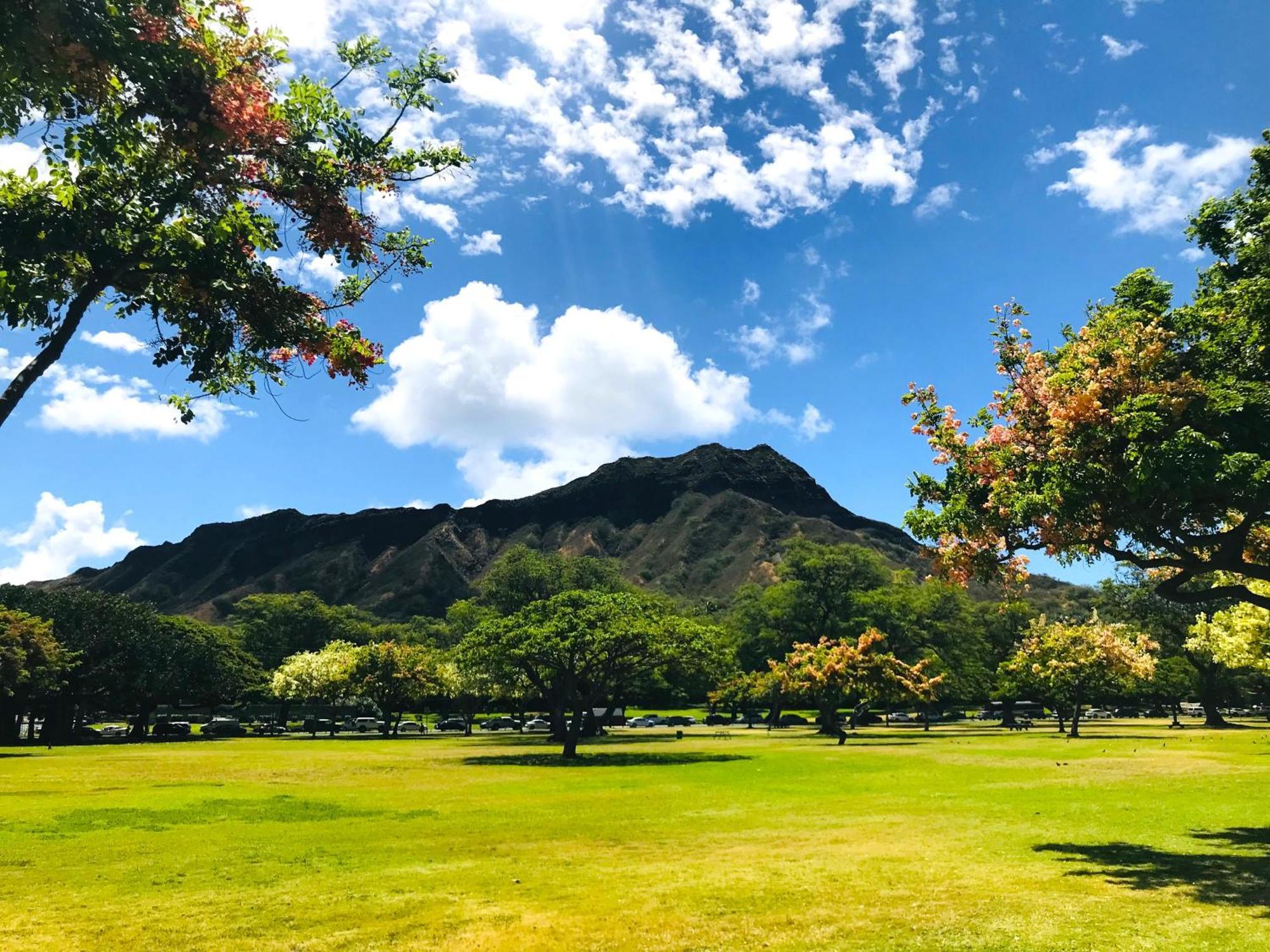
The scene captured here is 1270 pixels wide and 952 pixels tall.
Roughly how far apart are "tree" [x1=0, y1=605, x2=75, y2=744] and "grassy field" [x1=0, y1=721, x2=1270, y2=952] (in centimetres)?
1721

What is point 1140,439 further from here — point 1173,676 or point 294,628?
point 294,628

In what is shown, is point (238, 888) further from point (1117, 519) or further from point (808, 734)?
point (808, 734)

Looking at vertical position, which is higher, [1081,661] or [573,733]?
[1081,661]

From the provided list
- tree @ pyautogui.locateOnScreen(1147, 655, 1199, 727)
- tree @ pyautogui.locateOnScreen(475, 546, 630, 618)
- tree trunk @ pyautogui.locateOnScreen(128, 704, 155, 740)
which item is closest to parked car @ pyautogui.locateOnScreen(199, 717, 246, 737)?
tree trunk @ pyautogui.locateOnScreen(128, 704, 155, 740)

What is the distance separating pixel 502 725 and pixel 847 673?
4406 centimetres

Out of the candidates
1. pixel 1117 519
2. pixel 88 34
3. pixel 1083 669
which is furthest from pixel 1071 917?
pixel 1083 669

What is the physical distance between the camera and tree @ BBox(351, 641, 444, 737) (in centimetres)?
6406

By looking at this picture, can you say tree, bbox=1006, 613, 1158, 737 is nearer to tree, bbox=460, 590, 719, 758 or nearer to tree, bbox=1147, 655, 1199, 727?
tree, bbox=1147, 655, 1199, 727

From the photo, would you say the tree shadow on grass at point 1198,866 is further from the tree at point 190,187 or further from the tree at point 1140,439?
the tree at point 190,187

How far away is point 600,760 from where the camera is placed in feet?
121

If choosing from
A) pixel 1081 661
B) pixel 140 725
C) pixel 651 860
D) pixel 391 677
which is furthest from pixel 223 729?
pixel 651 860

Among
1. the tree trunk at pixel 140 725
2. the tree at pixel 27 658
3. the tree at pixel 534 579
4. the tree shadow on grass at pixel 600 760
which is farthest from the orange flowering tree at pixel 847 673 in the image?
the tree trunk at pixel 140 725

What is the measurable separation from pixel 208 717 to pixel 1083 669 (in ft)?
350

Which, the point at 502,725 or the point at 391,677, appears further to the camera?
the point at 502,725
